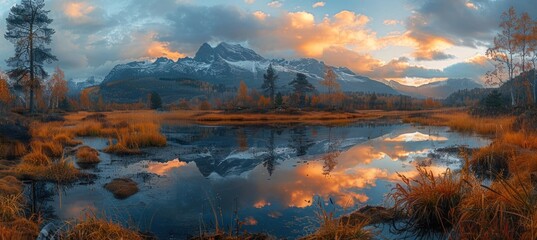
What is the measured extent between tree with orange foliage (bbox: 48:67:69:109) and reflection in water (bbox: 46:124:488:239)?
82115mm

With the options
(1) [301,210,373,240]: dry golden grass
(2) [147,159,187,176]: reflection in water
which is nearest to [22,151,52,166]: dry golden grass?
(2) [147,159,187,176]: reflection in water

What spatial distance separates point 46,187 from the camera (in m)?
11.8

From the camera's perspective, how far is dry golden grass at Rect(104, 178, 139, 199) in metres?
11.0

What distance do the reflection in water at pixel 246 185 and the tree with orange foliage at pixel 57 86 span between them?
82115 mm

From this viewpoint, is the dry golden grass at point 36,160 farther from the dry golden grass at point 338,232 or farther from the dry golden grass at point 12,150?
the dry golden grass at point 338,232

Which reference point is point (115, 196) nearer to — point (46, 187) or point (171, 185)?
point (171, 185)

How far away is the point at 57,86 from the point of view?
89.0 meters

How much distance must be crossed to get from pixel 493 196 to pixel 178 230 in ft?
20.9

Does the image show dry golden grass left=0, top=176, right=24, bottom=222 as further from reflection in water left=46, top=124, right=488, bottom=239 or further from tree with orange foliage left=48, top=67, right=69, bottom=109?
tree with orange foliage left=48, top=67, right=69, bottom=109

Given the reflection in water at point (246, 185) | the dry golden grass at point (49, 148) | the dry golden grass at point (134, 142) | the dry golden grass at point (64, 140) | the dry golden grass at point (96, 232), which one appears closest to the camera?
the dry golden grass at point (96, 232)

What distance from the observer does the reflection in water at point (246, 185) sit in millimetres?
8836

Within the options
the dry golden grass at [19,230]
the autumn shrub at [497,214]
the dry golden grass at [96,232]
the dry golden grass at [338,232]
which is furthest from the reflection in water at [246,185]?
the autumn shrub at [497,214]

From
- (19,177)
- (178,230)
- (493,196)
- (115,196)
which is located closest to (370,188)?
(493,196)

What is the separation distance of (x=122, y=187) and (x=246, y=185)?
12.8ft
